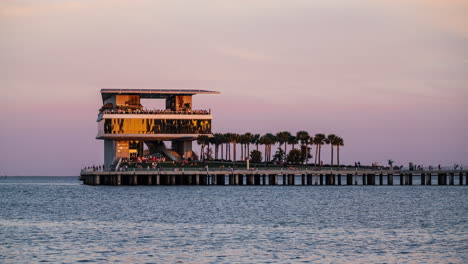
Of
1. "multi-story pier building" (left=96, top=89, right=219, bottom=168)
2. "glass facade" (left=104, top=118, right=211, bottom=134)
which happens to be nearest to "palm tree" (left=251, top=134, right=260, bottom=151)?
"multi-story pier building" (left=96, top=89, right=219, bottom=168)

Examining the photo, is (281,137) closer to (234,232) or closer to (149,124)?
(149,124)

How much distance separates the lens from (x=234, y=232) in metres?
54.7

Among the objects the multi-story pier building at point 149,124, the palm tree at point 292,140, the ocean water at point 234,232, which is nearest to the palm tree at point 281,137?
the palm tree at point 292,140

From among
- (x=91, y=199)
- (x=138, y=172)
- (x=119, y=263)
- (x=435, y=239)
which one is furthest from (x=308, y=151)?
(x=119, y=263)

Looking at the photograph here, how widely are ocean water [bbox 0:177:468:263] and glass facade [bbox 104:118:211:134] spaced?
61.1 metres

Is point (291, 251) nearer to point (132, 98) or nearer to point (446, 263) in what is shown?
point (446, 263)

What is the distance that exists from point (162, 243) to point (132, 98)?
10702 cm

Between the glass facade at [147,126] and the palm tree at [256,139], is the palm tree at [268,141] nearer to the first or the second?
the palm tree at [256,139]

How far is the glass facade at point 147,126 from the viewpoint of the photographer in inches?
5871

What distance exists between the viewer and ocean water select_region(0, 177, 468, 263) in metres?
43.2

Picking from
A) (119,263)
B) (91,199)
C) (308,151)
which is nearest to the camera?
(119,263)

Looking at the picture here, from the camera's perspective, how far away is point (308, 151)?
186 meters

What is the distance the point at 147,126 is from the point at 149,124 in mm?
490

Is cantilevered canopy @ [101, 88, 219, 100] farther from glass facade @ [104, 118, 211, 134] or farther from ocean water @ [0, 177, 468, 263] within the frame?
ocean water @ [0, 177, 468, 263]
